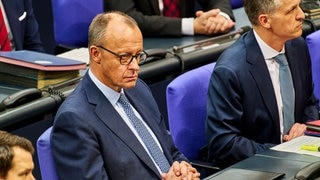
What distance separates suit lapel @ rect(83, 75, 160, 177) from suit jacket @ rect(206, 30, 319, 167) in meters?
0.46

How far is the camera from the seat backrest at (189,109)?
3.30 m

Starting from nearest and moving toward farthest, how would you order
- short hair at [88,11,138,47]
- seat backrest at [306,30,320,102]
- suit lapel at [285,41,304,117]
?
short hair at [88,11,138,47] < suit lapel at [285,41,304,117] < seat backrest at [306,30,320,102]

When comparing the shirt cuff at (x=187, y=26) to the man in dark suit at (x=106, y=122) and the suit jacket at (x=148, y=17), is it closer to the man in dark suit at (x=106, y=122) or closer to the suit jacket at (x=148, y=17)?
the suit jacket at (x=148, y=17)

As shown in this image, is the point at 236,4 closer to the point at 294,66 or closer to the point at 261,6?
the point at 294,66

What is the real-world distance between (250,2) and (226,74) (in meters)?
0.32

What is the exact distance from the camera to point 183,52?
4133 millimetres

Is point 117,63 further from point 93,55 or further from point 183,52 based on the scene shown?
point 183,52

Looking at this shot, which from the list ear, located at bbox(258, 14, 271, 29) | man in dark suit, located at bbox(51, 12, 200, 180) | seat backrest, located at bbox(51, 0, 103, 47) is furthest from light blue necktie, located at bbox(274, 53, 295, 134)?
seat backrest, located at bbox(51, 0, 103, 47)

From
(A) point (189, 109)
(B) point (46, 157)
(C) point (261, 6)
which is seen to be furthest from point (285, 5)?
(B) point (46, 157)

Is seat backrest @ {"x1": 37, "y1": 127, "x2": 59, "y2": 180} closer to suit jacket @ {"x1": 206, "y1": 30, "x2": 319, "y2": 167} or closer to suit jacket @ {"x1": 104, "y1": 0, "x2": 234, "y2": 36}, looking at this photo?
suit jacket @ {"x1": 206, "y1": 30, "x2": 319, "y2": 167}

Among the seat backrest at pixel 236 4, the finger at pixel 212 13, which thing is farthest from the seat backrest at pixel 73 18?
the seat backrest at pixel 236 4

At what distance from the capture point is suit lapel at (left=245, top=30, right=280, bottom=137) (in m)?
3.39

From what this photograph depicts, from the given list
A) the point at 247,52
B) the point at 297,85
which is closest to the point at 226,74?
the point at 247,52

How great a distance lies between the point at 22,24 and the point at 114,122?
1.46m
